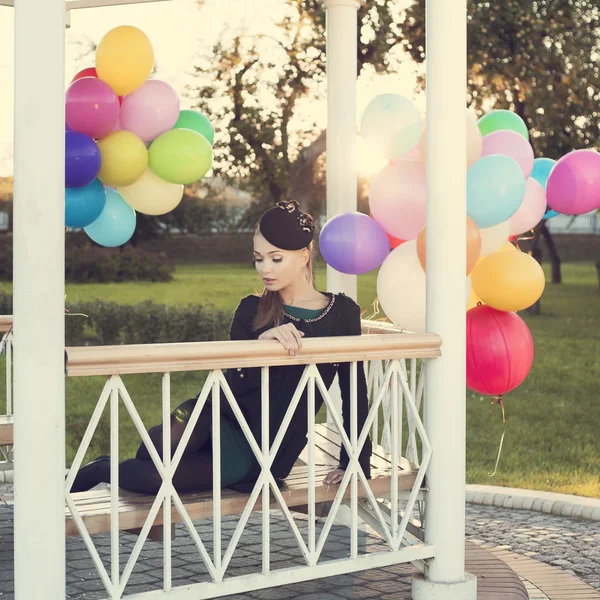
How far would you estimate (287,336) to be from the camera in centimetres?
319

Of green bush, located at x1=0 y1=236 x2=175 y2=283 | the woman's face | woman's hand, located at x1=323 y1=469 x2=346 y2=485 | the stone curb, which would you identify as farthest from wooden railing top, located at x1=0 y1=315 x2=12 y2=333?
green bush, located at x1=0 y1=236 x2=175 y2=283

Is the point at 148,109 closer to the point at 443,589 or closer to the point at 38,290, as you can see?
the point at 38,290

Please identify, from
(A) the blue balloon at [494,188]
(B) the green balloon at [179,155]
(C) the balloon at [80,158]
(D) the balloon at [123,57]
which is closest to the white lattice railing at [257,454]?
(A) the blue balloon at [494,188]

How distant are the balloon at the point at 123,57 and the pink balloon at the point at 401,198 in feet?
3.65

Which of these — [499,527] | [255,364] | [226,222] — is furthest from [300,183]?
[255,364]

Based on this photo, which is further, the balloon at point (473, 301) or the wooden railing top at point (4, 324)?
the wooden railing top at point (4, 324)

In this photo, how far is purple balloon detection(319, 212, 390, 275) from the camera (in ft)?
12.9

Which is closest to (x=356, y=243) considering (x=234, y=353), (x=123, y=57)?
(x=234, y=353)

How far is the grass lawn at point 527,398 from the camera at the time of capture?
771 centimetres

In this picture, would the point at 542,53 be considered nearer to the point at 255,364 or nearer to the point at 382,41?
the point at 382,41

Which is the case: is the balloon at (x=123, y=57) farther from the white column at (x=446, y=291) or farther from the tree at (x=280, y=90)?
the tree at (x=280, y=90)

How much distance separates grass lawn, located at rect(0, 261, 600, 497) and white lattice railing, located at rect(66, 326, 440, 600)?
0.69 meters

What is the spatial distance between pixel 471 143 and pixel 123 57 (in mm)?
1455

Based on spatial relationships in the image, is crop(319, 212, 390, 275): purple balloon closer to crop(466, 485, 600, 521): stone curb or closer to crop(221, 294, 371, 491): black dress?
crop(221, 294, 371, 491): black dress
